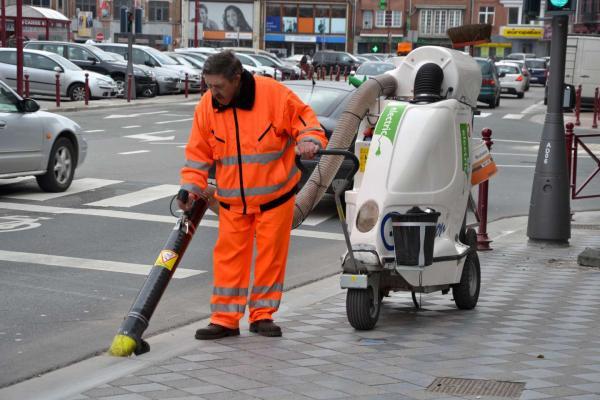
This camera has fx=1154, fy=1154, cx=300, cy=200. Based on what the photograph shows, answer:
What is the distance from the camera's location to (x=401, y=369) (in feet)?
20.6

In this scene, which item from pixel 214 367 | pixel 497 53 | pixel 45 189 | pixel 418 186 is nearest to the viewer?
pixel 214 367

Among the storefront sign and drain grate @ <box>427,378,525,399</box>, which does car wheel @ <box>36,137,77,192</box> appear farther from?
the storefront sign

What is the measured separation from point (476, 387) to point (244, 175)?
1.97 meters

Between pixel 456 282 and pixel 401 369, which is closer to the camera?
pixel 401 369

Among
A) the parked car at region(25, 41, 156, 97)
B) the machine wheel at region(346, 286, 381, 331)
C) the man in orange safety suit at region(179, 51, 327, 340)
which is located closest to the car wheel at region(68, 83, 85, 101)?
the parked car at region(25, 41, 156, 97)

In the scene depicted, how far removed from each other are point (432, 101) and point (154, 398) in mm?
3177

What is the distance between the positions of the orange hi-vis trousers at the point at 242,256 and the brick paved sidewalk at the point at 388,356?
0.78 feet

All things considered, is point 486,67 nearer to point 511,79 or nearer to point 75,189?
point 511,79

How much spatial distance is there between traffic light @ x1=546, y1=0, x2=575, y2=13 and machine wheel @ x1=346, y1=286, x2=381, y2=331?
17.4ft

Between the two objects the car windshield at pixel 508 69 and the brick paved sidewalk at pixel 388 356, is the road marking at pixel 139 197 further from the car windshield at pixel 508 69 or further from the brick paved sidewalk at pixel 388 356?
the car windshield at pixel 508 69

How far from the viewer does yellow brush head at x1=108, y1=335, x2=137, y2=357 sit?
21.3 ft

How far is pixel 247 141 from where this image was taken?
6938mm

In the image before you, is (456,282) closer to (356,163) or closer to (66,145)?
(356,163)

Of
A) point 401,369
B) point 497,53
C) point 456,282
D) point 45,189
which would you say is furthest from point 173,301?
point 497,53
